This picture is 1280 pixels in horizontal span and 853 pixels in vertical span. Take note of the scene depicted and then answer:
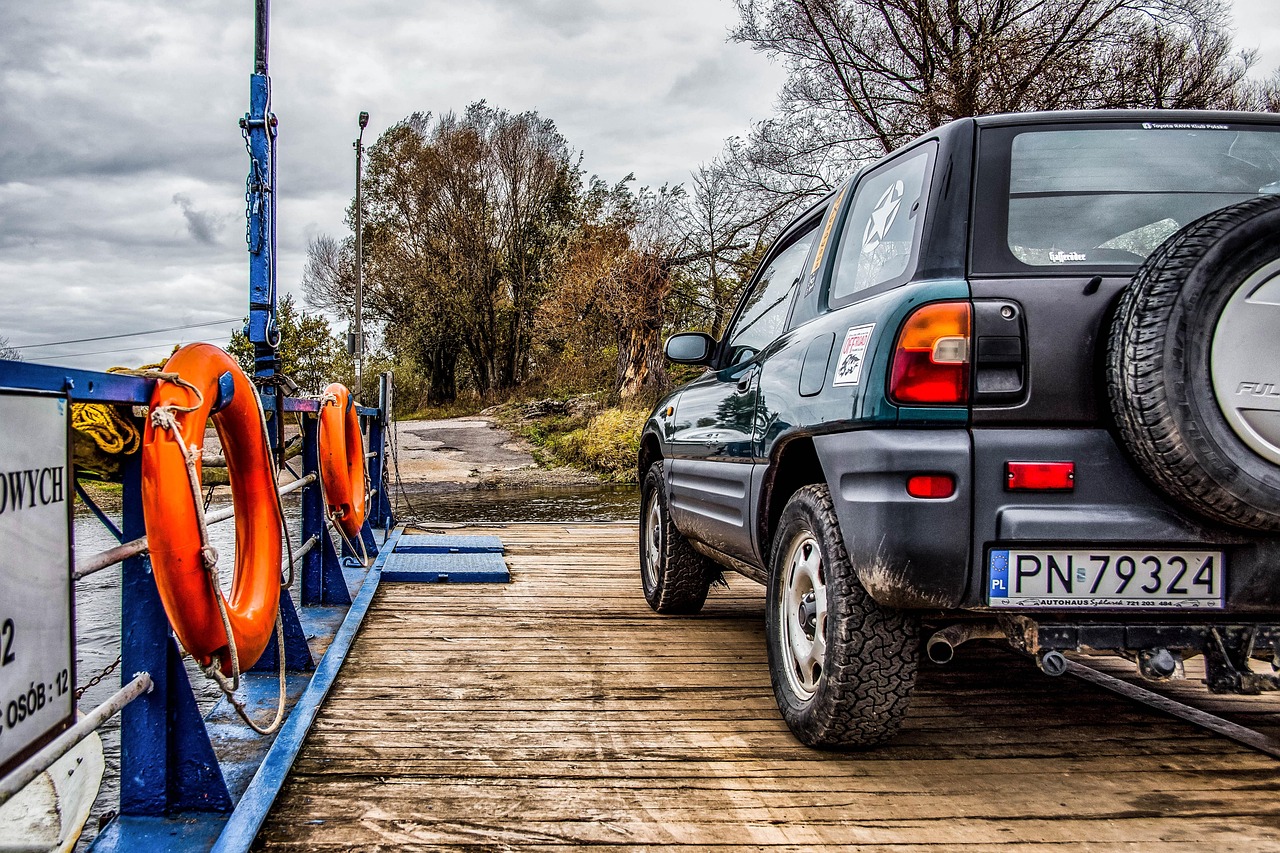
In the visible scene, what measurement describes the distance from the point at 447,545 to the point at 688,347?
11.9ft

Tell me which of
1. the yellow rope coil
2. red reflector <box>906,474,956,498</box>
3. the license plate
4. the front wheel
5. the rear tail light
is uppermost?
the rear tail light

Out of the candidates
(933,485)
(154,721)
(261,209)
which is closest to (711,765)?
(933,485)

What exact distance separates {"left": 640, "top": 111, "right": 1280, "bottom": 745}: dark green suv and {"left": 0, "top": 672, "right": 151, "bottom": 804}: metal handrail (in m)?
1.79

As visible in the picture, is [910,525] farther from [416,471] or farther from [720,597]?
[416,471]

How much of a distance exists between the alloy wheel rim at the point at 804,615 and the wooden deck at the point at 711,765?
0.23 m

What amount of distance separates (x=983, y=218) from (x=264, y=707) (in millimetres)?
2849

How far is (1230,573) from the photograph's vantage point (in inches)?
93.5

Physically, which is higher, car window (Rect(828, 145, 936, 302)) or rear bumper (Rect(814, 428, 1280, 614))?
car window (Rect(828, 145, 936, 302))

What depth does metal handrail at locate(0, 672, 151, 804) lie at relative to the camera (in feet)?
5.23

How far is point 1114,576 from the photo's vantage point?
2.39 metres

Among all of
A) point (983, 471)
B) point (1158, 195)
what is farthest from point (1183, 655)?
point (1158, 195)

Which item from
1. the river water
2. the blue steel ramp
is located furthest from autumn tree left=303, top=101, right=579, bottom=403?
the blue steel ramp

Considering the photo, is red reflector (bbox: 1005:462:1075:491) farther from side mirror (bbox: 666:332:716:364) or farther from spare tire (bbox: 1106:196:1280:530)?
side mirror (bbox: 666:332:716:364)

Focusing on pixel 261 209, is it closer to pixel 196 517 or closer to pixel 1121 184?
pixel 196 517
